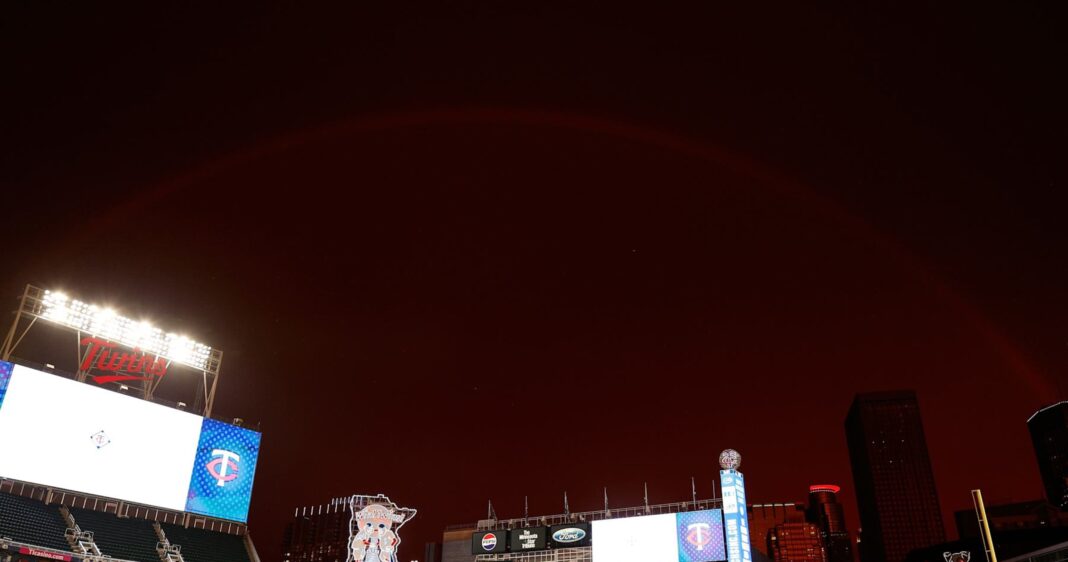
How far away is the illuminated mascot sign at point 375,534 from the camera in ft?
83.1

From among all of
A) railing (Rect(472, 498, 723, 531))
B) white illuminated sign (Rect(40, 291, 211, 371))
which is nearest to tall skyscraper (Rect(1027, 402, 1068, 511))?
railing (Rect(472, 498, 723, 531))

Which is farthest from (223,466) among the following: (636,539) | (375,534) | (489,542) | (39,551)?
(636,539)

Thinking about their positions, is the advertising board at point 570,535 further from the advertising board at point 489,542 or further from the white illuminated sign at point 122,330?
the white illuminated sign at point 122,330

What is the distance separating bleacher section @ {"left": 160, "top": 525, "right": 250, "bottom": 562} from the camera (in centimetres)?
4175

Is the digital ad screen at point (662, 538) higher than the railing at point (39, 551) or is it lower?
higher

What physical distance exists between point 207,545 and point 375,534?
2267cm

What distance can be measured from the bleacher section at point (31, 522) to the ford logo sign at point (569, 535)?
3124 centimetres

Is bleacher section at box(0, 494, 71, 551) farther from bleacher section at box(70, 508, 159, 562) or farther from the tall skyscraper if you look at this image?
the tall skyscraper

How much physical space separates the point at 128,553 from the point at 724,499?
100 ft

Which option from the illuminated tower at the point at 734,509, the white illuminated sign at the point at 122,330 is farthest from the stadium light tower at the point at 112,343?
the illuminated tower at the point at 734,509

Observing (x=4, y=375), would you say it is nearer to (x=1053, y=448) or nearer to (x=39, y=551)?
(x=39, y=551)

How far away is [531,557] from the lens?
58.0 m

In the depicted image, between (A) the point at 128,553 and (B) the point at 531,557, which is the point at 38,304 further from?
(B) the point at 531,557

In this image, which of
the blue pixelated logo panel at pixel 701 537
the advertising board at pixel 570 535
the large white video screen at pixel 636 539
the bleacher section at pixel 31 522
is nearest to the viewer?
the bleacher section at pixel 31 522
